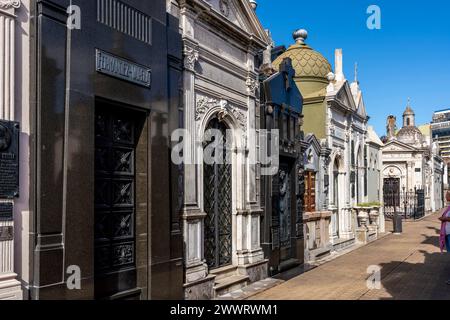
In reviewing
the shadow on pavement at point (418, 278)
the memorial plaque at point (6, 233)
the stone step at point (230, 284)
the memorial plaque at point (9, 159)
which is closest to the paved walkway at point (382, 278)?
the shadow on pavement at point (418, 278)

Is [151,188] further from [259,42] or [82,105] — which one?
[259,42]

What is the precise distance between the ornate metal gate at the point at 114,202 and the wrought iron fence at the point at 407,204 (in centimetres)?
2709

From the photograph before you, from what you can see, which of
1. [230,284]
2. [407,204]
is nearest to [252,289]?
[230,284]

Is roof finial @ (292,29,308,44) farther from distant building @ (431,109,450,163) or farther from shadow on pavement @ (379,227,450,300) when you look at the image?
distant building @ (431,109,450,163)

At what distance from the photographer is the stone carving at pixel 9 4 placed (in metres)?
4.43

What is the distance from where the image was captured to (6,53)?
4.44 meters

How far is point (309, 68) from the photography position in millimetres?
16906

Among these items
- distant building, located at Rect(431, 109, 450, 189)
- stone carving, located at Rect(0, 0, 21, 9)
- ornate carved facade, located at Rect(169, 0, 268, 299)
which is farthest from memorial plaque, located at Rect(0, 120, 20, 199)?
distant building, located at Rect(431, 109, 450, 189)

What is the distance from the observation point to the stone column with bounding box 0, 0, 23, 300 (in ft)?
14.1

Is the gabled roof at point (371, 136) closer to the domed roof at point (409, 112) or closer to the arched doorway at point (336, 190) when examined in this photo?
the arched doorway at point (336, 190)

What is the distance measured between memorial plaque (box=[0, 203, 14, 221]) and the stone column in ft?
0.07

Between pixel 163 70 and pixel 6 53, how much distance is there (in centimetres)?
245

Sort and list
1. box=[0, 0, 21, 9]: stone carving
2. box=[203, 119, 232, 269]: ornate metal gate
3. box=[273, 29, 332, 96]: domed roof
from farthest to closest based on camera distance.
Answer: box=[273, 29, 332, 96]: domed roof → box=[203, 119, 232, 269]: ornate metal gate → box=[0, 0, 21, 9]: stone carving
